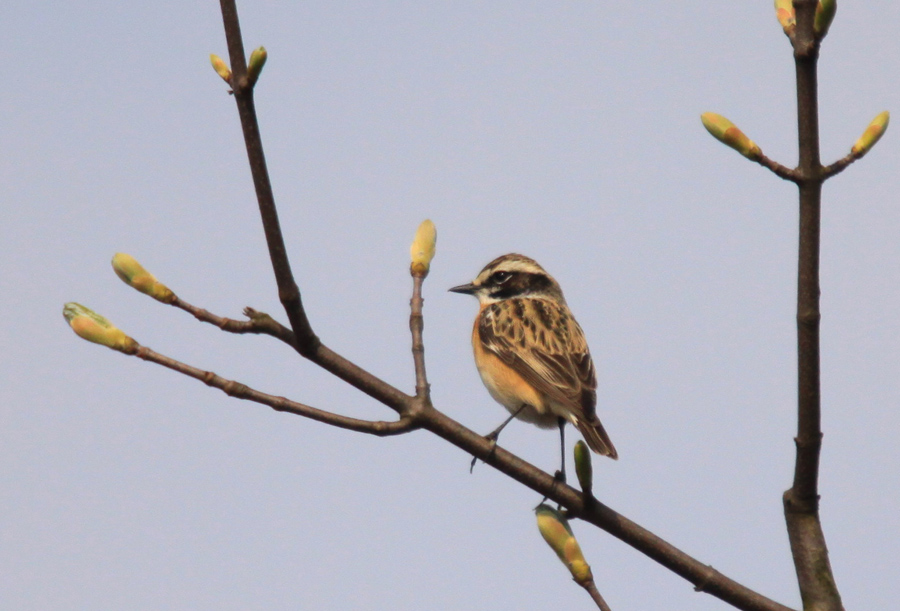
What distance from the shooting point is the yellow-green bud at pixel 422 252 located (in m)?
5.61

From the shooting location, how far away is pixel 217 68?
14.8 feet

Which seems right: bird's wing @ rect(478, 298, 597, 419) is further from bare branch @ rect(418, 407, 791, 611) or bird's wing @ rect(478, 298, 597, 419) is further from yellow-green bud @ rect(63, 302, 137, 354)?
yellow-green bud @ rect(63, 302, 137, 354)

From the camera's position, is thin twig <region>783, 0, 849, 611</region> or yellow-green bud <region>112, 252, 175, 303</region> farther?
yellow-green bud <region>112, 252, 175, 303</region>

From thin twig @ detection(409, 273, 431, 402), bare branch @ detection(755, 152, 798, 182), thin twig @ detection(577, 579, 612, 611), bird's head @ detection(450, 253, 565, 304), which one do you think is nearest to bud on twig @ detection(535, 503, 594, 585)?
thin twig @ detection(577, 579, 612, 611)

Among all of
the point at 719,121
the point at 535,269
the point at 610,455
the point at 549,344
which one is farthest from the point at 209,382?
the point at 535,269

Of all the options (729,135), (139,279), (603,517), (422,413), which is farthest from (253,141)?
(603,517)

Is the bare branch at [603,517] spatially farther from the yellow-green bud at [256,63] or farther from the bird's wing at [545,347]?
the bird's wing at [545,347]

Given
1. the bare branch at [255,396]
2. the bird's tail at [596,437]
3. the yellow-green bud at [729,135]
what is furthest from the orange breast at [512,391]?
the yellow-green bud at [729,135]

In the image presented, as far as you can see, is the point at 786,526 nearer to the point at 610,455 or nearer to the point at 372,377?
the point at 372,377

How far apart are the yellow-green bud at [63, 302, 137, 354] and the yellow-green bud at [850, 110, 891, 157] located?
3.15 metres

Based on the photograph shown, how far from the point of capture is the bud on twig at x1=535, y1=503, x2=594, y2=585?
14.7 feet

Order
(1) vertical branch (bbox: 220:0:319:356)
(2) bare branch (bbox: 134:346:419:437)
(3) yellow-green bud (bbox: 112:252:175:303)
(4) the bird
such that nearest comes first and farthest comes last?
(1) vertical branch (bbox: 220:0:319:356) → (2) bare branch (bbox: 134:346:419:437) → (3) yellow-green bud (bbox: 112:252:175:303) → (4) the bird

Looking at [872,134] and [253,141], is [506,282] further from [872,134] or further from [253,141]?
[253,141]

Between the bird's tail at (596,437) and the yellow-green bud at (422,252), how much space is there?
285cm
